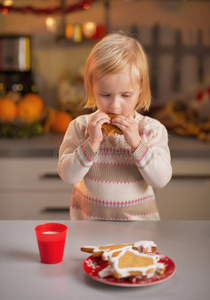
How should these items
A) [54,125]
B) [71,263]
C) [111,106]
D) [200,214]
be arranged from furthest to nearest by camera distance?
[54,125], [200,214], [111,106], [71,263]

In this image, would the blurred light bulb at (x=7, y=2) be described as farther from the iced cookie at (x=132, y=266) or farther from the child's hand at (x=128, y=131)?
the iced cookie at (x=132, y=266)

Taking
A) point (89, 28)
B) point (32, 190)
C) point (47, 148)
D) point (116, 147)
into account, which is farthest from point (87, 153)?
point (89, 28)

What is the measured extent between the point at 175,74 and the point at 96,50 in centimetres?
175

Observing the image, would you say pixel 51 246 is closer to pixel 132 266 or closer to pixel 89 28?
pixel 132 266

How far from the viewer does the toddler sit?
1.29m

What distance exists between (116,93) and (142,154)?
187 millimetres

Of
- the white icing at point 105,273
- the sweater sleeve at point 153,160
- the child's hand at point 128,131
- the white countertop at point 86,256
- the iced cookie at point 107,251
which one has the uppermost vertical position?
the child's hand at point 128,131

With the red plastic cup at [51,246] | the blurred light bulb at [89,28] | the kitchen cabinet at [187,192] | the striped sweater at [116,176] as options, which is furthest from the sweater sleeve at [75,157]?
the blurred light bulb at [89,28]

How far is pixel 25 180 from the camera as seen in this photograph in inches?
96.2

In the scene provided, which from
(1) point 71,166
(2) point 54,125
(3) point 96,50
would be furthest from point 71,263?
(2) point 54,125

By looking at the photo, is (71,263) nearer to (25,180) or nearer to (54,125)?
(25,180)

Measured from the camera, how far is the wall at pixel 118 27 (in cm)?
293

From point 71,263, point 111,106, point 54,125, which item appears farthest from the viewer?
point 54,125

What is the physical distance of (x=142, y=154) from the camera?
50.9 inches
